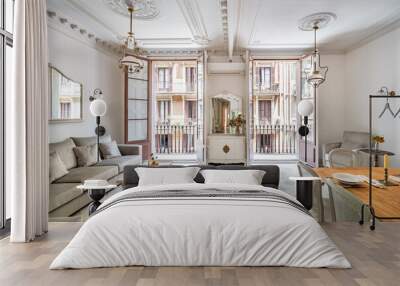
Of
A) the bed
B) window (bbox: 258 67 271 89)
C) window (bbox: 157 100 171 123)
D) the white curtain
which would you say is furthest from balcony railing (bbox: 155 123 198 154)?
the bed

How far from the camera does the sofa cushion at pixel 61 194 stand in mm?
3895

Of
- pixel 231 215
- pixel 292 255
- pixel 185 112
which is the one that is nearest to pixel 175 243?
pixel 231 215

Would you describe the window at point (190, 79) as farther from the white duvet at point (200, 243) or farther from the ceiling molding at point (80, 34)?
the white duvet at point (200, 243)

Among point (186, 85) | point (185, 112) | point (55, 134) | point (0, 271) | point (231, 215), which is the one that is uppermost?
point (186, 85)

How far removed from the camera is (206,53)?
8461 mm

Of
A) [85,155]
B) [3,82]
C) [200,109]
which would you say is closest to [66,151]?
[85,155]

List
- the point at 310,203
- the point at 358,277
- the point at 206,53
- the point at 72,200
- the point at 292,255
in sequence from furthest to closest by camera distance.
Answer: the point at 206,53
the point at 72,200
the point at 310,203
the point at 292,255
the point at 358,277

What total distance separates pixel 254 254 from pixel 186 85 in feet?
28.5

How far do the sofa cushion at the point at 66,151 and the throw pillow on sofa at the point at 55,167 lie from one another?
175 millimetres

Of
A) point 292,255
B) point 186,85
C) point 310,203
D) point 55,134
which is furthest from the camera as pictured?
point 186,85

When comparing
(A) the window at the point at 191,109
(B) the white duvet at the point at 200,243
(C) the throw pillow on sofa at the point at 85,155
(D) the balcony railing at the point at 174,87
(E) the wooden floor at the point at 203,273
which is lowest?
(E) the wooden floor at the point at 203,273

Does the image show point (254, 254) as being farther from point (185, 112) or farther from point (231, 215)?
point (185, 112)

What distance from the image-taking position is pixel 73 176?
4578 millimetres

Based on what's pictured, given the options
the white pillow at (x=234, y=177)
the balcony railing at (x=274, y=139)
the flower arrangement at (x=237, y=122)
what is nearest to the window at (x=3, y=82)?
the white pillow at (x=234, y=177)
